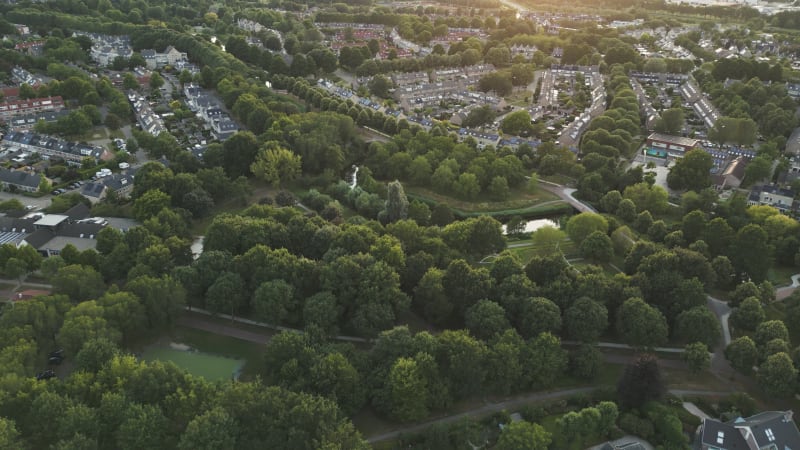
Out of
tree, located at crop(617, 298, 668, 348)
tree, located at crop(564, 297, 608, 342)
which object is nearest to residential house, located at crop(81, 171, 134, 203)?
tree, located at crop(564, 297, 608, 342)

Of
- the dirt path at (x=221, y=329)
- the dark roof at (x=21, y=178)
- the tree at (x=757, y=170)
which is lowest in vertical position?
the dirt path at (x=221, y=329)

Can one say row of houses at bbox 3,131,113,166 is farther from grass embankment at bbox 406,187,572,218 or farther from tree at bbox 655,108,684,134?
tree at bbox 655,108,684,134

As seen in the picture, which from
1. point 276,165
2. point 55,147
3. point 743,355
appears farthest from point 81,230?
point 743,355

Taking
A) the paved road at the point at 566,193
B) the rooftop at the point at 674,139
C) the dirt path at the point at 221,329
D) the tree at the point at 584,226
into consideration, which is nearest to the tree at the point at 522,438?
the dirt path at the point at 221,329

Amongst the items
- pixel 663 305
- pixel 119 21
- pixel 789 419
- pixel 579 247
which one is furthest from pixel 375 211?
pixel 119 21

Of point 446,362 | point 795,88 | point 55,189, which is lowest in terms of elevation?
point 55,189

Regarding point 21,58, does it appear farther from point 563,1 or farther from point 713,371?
point 563,1

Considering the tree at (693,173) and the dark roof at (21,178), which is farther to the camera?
the tree at (693,173)

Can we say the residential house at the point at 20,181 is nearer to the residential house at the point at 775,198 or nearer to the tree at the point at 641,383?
the tree at the point at 641,383
